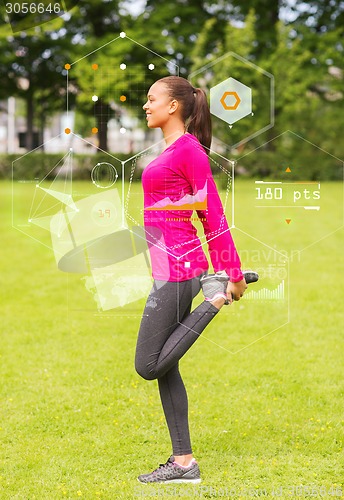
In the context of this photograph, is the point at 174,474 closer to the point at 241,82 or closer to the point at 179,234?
the point at 179,234

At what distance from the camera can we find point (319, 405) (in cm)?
623

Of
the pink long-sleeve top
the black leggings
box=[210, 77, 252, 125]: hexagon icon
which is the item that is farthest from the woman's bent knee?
box=[210, 77, 252, 125]: hexagon icon

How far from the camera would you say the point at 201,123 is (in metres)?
4.20

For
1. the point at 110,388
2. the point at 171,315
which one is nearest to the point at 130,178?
the point at 171,315

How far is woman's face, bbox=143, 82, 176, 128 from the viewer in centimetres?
418

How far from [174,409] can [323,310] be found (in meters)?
5.54

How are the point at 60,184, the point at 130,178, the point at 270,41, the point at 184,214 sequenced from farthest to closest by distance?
the point at 270,41 → the point at 60,184 → the point at 130,178 → the point at 184,214

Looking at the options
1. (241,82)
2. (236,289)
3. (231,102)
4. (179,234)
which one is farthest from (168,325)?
(241,82)

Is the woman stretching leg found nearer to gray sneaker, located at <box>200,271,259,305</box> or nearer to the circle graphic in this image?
gray sneaker, located at <box>200,271,259,305</box>

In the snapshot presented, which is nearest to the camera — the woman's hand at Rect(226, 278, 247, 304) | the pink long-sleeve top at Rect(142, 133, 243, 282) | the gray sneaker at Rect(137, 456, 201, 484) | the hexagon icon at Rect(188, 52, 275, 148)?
the pink long-sleeve top at Rect(142, 133, 243, 282)

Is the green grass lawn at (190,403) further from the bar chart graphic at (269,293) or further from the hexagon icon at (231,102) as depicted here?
the hexagon icon at (231,102)

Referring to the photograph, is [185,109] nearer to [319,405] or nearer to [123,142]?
[123,142]

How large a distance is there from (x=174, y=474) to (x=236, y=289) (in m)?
1.29

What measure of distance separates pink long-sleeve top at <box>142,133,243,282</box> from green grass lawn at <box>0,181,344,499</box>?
270mm
